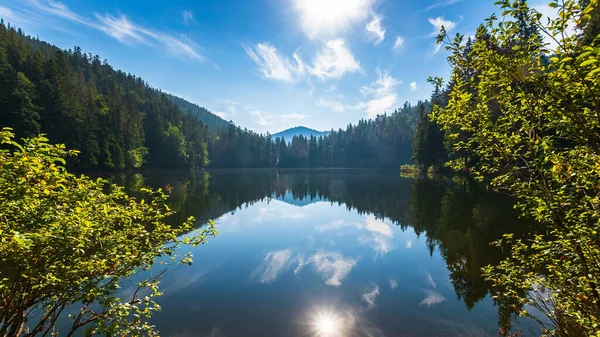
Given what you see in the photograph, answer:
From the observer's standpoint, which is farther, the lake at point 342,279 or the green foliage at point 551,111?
the lake at point 342,279

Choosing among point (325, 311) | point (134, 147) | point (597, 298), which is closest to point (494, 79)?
point (597, 298)

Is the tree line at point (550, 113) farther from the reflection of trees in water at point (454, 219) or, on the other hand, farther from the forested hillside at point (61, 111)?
the forested hillside at point (61, 111)

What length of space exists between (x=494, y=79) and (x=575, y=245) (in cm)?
295

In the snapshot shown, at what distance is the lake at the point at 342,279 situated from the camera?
29.5 feet

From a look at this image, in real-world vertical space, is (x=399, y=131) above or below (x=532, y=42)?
above

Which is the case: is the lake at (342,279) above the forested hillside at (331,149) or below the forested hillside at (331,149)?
below

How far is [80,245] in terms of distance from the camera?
4094 millimetres

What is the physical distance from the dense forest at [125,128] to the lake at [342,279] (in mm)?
49472

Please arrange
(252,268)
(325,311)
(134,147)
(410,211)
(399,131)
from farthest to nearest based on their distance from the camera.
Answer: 1. (399,131)
2. (134,147)
3. (410,211)
4. (252,268)
5. (325,311)

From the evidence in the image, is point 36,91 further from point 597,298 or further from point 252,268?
point 597,298

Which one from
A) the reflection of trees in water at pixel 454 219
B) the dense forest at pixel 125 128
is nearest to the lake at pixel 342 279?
the reflection of trees in water at pixel 454 219

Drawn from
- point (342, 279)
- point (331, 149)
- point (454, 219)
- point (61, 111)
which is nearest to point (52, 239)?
point (342, 279)

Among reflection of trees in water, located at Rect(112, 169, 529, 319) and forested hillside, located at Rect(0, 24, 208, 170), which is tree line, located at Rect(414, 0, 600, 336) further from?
forested hillside, located at Rect(0, 24, 208, 170)

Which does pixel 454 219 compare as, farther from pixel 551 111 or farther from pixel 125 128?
pixel 125 128
